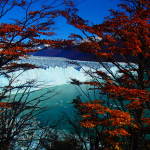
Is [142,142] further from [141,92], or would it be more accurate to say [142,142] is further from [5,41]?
[5,41]

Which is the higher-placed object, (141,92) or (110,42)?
(110,42)

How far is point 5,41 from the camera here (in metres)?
5.40

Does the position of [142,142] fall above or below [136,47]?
below

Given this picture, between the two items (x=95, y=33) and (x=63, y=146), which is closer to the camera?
(x=95, y=33)

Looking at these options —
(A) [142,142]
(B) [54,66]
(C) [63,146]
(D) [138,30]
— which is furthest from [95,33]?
(B) [54,66]

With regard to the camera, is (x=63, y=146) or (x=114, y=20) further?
→ (x=63, y=146)

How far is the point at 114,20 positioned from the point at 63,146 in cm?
450

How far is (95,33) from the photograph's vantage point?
191 inches

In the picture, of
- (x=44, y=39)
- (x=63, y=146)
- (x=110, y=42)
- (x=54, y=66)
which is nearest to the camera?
(x=110, y=42)

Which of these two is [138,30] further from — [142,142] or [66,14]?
[142,142]

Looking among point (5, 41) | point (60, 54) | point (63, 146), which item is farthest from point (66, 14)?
point (60, 54)

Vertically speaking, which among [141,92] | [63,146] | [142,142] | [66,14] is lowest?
[63,146]

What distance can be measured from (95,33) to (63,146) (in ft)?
13.3

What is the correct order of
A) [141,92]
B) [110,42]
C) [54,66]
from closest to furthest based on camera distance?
[141,92] < [110,42] < [54,66]
